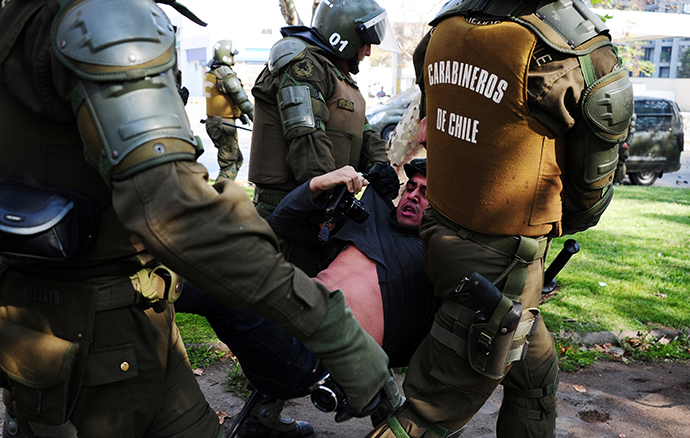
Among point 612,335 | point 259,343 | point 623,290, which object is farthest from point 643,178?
point 259,343

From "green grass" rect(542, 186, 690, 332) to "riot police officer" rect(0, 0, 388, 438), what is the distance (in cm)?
346

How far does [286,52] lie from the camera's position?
3.44m

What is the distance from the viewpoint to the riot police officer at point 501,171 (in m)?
2.04

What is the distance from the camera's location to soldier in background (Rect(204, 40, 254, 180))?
927cm

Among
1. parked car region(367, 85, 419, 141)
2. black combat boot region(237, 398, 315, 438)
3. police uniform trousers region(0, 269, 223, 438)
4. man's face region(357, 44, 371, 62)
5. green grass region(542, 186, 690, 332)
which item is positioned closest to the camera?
police uniform trousers region(0, 269, 223, 438)

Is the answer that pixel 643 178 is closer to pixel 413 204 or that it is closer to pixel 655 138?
pixel 655 138

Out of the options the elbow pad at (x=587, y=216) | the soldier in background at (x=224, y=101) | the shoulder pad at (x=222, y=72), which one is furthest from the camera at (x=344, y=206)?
the shoulder pad at (x=222, y=72)

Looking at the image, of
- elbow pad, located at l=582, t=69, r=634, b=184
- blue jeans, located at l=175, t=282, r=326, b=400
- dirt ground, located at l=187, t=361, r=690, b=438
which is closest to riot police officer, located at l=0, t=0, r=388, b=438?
blue jeans, located at l=175, t=282, r=326, b=400

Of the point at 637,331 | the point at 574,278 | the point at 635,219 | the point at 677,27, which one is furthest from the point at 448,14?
the point at 677,27

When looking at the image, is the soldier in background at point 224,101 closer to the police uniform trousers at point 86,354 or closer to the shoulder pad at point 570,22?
the shoulder pad at point 570,22

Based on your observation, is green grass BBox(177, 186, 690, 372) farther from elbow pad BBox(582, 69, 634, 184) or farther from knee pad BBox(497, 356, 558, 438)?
elbow pad BBox(582, 69, 634, 184)

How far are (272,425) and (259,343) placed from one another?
1096 mm

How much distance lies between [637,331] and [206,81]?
24.3 feet

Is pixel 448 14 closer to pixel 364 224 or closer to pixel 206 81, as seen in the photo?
pixel 364 224
